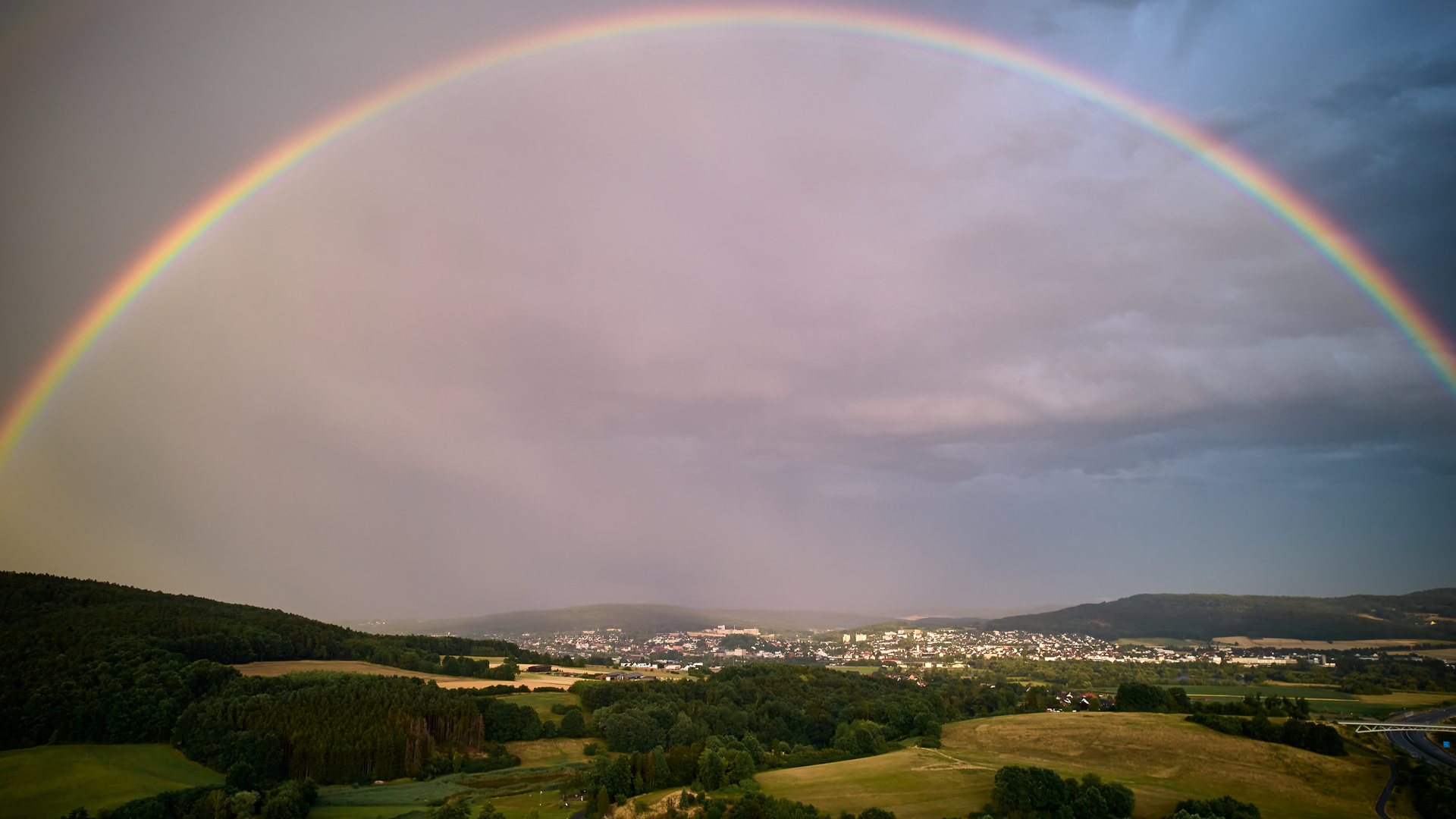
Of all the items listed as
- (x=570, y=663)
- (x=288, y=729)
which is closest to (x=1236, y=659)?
(x=570, y=663)

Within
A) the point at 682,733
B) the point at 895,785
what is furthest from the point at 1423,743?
the point at 682,733

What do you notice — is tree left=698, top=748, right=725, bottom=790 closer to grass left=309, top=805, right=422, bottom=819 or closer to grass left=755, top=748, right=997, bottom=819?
grass left=755, top=748, right=997, bottom=819

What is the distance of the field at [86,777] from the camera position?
56.1 meters

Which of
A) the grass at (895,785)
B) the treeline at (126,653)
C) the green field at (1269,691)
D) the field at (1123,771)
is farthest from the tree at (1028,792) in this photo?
the treeline at (126,653)

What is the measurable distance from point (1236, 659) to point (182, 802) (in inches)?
9298

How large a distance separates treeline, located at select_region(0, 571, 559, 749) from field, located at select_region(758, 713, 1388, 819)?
68.5 m

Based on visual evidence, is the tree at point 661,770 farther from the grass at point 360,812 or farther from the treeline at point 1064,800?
the treeline at point 1064,800

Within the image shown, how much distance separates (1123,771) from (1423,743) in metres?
35.1

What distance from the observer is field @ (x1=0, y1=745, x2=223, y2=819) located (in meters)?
56.1

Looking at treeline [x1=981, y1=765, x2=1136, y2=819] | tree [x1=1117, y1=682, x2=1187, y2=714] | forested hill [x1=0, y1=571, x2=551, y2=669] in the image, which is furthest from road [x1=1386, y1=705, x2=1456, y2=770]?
forested hill [x1=0, y1=571, x2=551, y2=669]

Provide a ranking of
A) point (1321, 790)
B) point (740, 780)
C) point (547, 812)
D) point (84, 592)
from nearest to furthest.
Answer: point (1321, 790), point (547, 812), point (740, 780), point (84, 592)

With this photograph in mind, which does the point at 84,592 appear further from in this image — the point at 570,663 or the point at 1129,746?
the point at 1129,746

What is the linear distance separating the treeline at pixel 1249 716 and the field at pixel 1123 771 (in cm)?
200

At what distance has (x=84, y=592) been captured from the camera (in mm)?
105688
